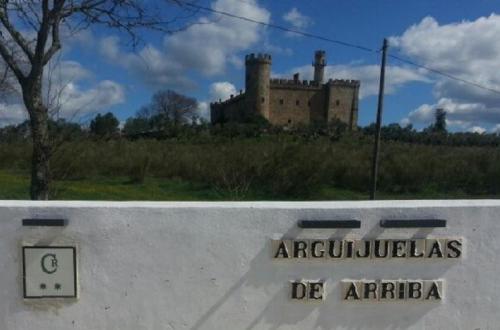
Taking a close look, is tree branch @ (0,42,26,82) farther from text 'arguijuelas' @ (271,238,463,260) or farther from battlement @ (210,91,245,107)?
battlement @ (210,91,245,107)

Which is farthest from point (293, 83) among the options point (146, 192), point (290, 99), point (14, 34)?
point (14, 34)

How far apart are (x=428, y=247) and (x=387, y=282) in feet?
1.28

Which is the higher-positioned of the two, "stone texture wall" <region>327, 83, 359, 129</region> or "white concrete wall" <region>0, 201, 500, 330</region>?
"stone texture wall" <region>327, 83, 359, 129</region>

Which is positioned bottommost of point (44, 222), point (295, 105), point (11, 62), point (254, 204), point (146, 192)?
point (146, 192)

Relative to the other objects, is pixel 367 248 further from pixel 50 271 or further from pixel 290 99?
pixel 290 99

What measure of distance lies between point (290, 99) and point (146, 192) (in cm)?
6723

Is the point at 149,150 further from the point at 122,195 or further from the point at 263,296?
the point at 263,296

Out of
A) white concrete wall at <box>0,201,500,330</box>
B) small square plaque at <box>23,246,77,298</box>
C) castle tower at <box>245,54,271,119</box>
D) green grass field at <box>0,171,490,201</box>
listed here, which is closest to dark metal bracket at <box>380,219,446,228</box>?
white concrete wall at <box>0,201,500,330</box>

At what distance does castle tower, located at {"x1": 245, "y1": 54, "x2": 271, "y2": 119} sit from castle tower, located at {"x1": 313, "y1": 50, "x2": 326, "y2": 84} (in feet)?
35.4

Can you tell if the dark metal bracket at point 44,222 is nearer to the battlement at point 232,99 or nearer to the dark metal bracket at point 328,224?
the dark metal bracket at point 328,224

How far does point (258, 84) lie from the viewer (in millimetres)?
80500

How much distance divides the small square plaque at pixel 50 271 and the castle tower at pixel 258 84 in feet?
251

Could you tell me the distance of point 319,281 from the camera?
3615mm

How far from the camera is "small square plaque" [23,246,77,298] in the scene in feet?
11.4
